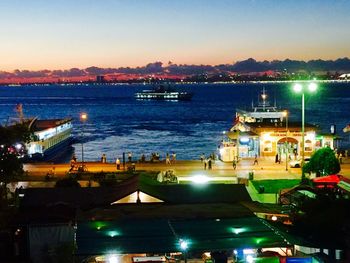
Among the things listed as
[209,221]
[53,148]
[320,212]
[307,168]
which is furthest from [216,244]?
[53,148]

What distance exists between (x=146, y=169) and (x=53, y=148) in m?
28.0

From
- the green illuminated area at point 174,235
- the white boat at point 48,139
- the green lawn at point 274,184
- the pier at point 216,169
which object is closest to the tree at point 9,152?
the green illuminated area at point 174,235

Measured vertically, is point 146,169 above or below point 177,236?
below

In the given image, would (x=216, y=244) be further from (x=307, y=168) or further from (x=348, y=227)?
(x=307, y=168)

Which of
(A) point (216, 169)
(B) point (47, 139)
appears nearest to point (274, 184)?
(A) point (216, 169)

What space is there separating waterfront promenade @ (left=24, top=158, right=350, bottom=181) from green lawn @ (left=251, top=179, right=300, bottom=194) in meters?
1.91

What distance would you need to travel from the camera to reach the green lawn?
2346 centimetres

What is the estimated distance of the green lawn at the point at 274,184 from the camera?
23.5 meters

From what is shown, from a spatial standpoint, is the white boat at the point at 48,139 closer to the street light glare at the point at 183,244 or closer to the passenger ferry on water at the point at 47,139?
the passenger ferry on water at the point at 47,139

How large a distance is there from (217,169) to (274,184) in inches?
232

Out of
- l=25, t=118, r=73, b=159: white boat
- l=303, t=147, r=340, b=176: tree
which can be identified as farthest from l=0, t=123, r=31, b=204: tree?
l=25, t=118, r=73, b=159: white boat

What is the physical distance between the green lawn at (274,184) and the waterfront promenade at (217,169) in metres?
1.91

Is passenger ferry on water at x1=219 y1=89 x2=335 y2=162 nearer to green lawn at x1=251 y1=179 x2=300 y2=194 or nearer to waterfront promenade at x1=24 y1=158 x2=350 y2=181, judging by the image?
waterfront promenade at x1=24 y1=158 x2=350 y2=181

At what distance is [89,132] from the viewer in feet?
274
